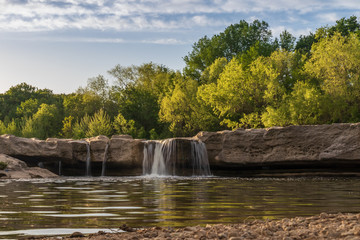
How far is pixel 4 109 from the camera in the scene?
9488cm

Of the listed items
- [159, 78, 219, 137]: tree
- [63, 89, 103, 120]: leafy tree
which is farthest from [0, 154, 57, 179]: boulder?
[63, 89, 103, 120]: leafy tree

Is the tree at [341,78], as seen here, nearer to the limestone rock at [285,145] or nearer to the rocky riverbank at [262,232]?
the limestone rock at [285,145]

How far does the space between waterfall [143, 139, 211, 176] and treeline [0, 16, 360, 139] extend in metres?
10.1

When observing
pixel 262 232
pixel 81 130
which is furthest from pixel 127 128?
pixel 262 232

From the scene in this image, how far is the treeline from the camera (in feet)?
125

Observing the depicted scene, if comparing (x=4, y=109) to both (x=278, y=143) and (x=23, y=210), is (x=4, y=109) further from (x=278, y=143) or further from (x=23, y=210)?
(x=23, y=210)

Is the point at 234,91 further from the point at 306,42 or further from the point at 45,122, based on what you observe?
the point at 45,122

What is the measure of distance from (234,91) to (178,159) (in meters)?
14.5

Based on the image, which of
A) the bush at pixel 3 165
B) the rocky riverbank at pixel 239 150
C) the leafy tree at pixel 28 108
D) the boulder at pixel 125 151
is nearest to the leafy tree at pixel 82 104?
the leafy tree at pixel 28 108

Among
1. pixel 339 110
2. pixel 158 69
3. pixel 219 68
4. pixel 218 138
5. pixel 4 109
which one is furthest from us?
pixel 4 109

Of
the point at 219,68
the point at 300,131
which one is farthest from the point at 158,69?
the point at 300,131

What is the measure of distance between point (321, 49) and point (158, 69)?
38.4 metres

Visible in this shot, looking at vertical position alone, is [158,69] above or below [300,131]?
above

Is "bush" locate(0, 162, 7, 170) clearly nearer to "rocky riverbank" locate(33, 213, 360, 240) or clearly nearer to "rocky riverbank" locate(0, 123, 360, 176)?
"rocky riverbank" locate(0, 123, 360, 176)
